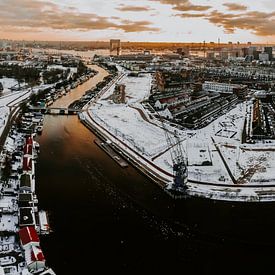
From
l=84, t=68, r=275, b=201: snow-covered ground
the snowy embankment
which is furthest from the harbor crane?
the snowy embankment

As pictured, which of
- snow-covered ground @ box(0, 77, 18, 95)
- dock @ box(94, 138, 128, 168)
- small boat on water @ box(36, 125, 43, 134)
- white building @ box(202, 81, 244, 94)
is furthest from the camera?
white building @ box(202, 81, 244, 94)

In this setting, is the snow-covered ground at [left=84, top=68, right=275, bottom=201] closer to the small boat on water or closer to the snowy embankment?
the small boat on water

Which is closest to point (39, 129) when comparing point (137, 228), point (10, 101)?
point (10, 101)

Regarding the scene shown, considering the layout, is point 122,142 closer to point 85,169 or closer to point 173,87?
point 85,169

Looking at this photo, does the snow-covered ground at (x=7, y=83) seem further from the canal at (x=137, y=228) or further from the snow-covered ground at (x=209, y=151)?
the canal at (x=137, y=228)

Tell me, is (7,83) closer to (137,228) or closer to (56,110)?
(56,110)

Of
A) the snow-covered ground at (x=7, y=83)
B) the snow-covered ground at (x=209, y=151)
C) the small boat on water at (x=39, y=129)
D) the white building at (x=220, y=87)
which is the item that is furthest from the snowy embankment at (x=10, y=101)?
the white building at (x=220, y=87)
